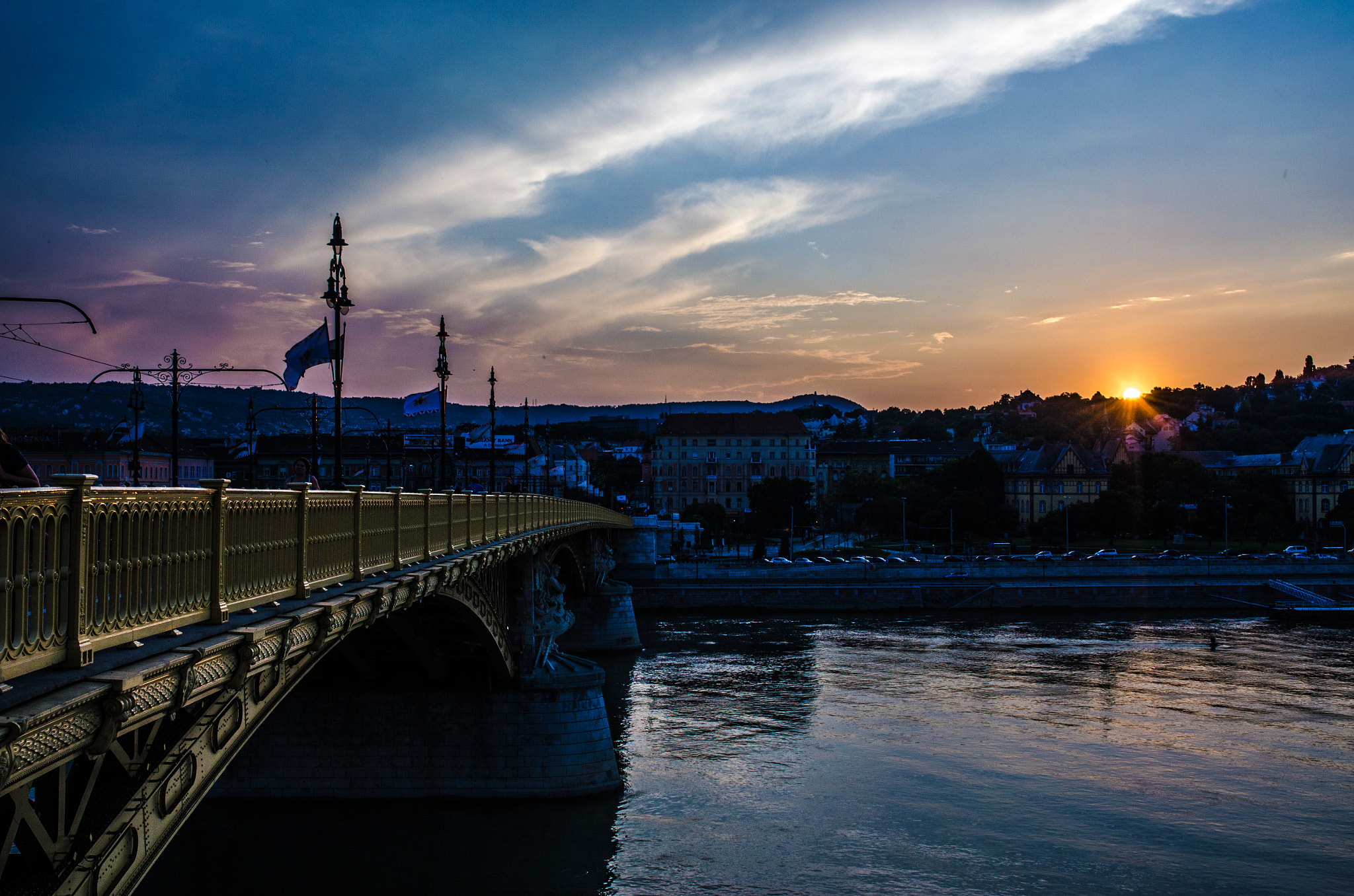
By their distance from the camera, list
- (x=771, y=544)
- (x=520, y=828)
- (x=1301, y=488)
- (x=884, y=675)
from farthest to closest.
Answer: (x=1301, y=488) → (x=771, y=544) → (x=884, y=675) → (x=520, y=828)

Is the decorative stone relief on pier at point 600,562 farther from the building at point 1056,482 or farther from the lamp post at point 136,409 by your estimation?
the building at point 1056,482

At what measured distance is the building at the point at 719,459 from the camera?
423 feet

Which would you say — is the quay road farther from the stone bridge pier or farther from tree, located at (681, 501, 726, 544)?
the stone bridge pier

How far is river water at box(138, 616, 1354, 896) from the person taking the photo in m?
19.6

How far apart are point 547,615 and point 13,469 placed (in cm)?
2002

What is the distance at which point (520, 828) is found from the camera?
21750 mm

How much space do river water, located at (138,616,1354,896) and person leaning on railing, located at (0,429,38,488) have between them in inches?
559

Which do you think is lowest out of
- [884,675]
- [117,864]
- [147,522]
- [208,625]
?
[884,675]

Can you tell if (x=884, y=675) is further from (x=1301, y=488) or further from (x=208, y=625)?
(x=1301, y=488)

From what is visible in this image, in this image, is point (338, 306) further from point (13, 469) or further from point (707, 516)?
point (707, 516)

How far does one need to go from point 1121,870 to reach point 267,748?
16011 millimetres

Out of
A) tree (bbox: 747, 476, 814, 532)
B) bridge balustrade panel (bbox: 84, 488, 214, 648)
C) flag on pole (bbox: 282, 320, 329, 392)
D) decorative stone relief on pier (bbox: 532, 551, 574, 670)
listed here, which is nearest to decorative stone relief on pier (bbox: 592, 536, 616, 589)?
decorative stone relief on pier (bbox: 532, 551, 574, 670)

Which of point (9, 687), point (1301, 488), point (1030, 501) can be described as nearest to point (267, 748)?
point (9, 687)

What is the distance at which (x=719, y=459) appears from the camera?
129125mm
